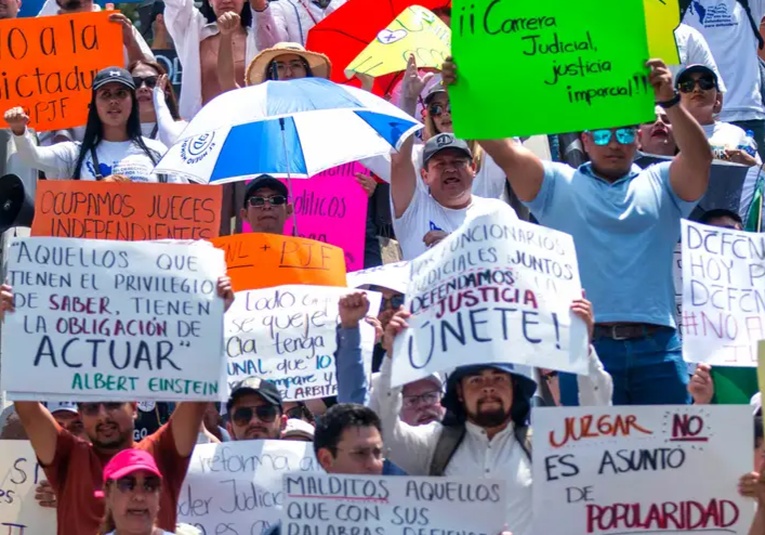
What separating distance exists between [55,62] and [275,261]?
2209mm

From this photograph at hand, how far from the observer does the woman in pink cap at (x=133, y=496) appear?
8.04 m

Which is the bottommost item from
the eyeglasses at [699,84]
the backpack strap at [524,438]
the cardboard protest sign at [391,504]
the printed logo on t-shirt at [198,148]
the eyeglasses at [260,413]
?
the cardboard protest sign at [391,504]

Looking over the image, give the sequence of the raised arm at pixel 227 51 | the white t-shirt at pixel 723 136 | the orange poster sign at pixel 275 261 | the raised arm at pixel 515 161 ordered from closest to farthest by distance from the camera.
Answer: the raised arm at pixel 515 161 < the orange poster sign at pixel 275 261 < the white t-shirt at pixel 723 136 < the raised arm at pixel 227 51

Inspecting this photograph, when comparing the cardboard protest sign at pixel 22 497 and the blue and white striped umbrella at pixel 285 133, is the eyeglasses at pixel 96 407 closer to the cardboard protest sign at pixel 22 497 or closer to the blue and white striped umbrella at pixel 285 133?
the cardboard protest sign at pixel 22 497

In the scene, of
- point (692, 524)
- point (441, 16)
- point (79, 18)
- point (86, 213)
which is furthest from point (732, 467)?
point (441, 16)

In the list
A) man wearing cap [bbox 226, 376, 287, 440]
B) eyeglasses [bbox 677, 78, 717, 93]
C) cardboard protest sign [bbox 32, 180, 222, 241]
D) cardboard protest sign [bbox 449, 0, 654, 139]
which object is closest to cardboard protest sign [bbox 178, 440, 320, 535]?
man wearing cap [bbox 226, 376, 287, 440]

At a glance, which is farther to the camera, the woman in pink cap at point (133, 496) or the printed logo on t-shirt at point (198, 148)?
the printed logo on t-shirt at point (198, 148)

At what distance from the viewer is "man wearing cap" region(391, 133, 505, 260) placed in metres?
10.8

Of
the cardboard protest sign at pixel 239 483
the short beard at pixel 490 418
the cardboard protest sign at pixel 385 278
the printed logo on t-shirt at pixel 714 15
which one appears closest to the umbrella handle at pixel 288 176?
the cardboard protest sign at pixel 385 278

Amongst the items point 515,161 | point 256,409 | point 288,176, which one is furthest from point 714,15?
point 256,409

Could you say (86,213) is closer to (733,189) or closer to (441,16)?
(733,189)

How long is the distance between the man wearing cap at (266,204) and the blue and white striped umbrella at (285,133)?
10cm

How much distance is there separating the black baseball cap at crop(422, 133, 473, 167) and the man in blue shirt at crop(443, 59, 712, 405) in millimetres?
1974

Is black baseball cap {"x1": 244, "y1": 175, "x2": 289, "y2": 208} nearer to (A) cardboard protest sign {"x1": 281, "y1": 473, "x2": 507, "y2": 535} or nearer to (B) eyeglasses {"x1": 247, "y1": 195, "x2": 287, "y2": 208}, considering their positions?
(B) eyeglasses {"x1": 247, "y1": 195, "x2": 287, "y2": 208}
